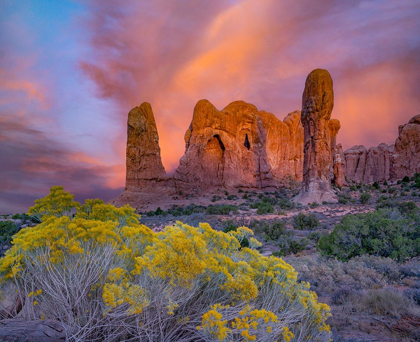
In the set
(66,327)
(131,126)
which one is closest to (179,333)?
(66,327)

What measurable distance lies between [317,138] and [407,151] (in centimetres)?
4109

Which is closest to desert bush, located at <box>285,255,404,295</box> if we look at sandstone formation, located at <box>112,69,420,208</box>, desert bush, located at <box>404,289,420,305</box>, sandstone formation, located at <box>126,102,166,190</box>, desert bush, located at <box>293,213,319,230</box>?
desert bush, located at <box>404,289,420,305</box>

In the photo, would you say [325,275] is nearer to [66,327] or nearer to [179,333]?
[179,333]

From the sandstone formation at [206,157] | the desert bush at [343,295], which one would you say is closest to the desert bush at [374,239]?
the desert bush at [343,295]

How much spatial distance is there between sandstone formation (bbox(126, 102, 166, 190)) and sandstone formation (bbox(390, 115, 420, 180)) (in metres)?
51.2

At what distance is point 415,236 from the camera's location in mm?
8891

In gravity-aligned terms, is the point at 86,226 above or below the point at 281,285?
above

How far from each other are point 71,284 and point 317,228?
54.3 feet

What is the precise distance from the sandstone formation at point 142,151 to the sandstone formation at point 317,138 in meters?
24.1

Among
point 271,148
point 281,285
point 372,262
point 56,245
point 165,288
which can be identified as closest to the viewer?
point 165,288

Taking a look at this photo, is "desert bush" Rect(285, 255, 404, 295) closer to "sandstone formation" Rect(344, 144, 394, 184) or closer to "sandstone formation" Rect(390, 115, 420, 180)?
"sandstone formation" Rect(390, 115, 420, 180)

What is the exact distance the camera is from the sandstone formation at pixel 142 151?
44.1 meters

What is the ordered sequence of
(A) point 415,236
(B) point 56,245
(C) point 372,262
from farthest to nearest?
(A) point 415,236 → (C) point 372,262 → (B) point 56,245

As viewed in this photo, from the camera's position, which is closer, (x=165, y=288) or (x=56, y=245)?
(x=165, y=288)
